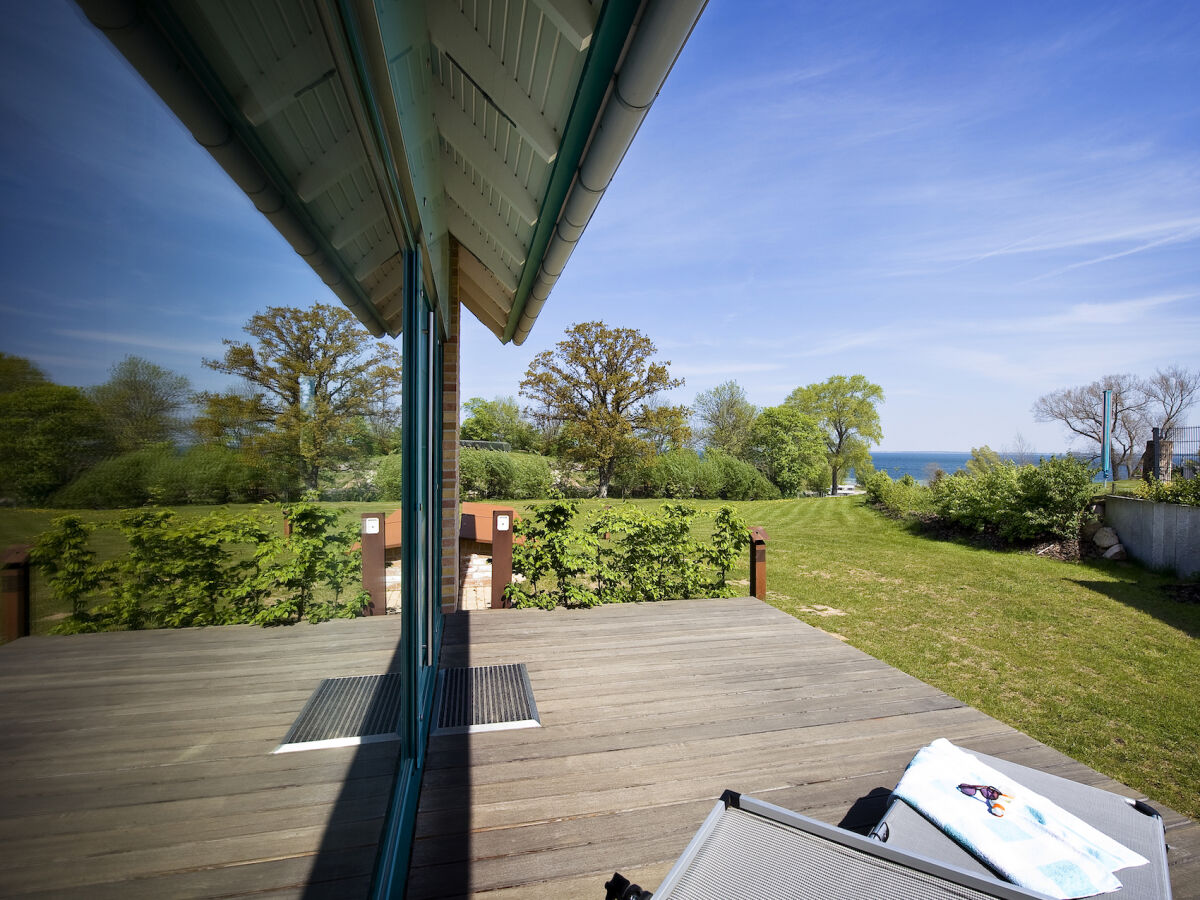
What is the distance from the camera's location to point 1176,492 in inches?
307

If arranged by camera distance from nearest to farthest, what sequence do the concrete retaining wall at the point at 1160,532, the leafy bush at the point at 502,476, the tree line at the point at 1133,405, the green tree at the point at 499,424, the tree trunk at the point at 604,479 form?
1. the concrete retaining wall at the point at 1160,532
2. the leafy bush at the point at 502,476
3. the tree trunk at the point at 604,479
4. the green tree at the point at 499,424
5. the tree line at the point at 1133,405

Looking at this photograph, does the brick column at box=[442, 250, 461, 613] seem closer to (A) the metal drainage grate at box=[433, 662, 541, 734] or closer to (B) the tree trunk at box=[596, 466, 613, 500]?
(A) the metal drainage grate at box=[433, 662, 541, 734]

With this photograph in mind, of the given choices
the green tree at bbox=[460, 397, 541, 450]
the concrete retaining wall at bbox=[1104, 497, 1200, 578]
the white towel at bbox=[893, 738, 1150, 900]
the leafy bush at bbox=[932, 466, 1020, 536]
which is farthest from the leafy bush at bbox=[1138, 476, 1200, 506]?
the green tree at bbox=[460, 397, 541, 450]

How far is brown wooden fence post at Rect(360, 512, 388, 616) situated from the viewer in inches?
46.6

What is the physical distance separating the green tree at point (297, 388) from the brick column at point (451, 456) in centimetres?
342

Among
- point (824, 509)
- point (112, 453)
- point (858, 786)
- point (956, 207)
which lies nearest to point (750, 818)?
point (858, 786)

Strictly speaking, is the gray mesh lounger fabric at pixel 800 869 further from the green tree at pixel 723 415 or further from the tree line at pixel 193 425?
the green tree at pixel 723 415

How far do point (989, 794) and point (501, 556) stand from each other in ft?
11.0

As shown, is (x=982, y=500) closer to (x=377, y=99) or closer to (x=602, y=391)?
(x=602, y=391)

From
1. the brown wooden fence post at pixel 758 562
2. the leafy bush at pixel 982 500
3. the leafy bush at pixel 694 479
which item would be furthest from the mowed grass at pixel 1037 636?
the leafy bush at pixel 694 479

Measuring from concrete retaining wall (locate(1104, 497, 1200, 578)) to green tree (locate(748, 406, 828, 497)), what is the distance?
1139cm

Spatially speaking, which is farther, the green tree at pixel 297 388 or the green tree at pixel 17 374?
the green tree at pixel 297 388

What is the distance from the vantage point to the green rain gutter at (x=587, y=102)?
1585mm

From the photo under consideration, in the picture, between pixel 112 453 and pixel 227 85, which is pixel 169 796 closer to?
pixel 112 453
